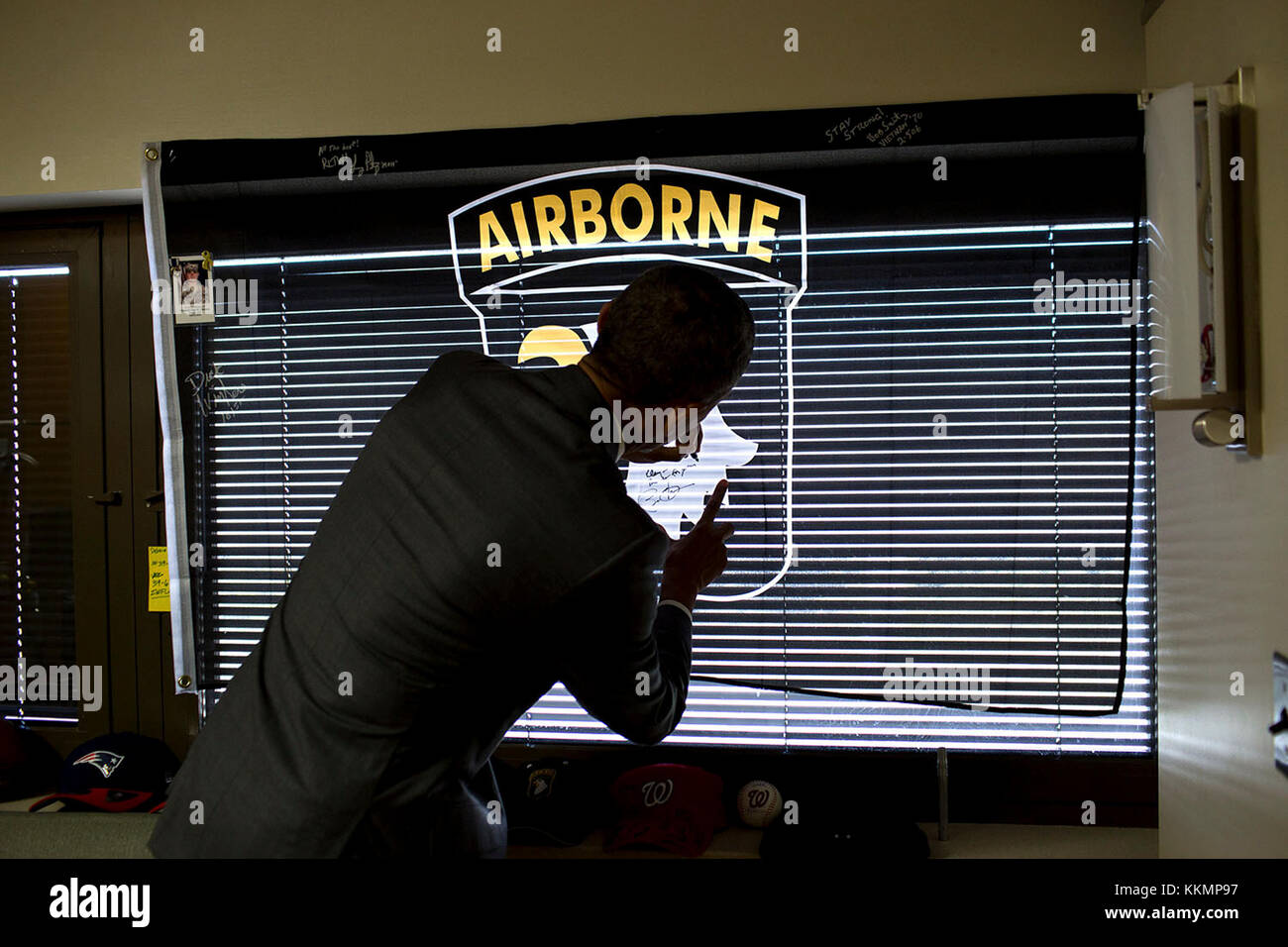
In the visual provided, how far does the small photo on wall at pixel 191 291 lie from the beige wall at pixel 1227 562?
7.17ft

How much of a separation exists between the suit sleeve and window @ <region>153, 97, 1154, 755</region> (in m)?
0.82

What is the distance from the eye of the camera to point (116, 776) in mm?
2238

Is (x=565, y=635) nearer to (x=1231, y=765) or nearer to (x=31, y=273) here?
(x=1231, y=765)

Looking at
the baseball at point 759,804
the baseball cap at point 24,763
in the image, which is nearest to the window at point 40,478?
the baseball cap at point 24,763

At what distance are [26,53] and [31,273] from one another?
55cm

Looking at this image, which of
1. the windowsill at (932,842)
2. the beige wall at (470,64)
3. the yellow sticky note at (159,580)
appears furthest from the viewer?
the yellow sticky note at (159,580)

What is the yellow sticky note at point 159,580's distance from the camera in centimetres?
242

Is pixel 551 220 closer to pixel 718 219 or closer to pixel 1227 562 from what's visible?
pixel 718 219

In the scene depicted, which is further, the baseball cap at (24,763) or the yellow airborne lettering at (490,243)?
the baseball cap at (24,763)
